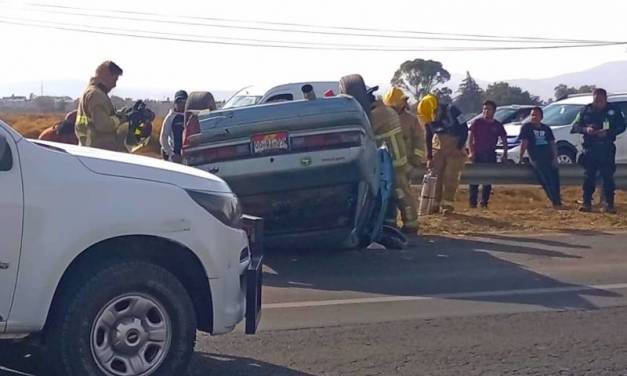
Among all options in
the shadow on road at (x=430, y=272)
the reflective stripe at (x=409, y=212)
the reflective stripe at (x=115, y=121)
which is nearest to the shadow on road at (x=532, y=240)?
the shadow on road at (x=430, y=272)

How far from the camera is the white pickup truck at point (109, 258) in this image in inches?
234

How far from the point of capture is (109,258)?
6.19 metres

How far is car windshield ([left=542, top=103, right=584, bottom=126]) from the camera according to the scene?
22656mm

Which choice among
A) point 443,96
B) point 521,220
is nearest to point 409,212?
point 521,220

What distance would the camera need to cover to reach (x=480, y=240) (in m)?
13.1

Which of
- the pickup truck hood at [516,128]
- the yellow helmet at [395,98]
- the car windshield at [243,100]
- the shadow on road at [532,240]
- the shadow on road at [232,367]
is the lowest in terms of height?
the shadow on road at [532,240]

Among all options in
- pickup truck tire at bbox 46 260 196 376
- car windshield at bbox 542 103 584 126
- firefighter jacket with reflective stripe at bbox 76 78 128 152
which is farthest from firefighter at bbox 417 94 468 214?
pickup truck tire at bbox 46 260 196 376

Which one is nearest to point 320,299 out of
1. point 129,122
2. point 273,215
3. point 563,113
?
point 273,215

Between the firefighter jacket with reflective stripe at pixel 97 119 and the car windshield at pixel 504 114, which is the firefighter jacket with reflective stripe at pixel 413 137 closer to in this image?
the firefighter jacket with reflective stripe at pixel 97 119

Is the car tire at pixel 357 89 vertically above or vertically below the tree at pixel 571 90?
above

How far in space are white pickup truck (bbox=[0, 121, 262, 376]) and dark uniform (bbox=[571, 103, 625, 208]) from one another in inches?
405

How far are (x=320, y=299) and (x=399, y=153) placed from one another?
4189 millimetres

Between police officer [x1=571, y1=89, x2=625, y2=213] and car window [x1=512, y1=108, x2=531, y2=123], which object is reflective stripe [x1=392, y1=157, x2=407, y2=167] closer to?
police officer [x1=571, y1=89, x2=625, y2=213]

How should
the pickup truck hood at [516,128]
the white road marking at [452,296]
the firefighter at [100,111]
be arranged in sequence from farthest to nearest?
the pickup truck hood at [516,128], the firefighter at [100,111], the white road marking at [452,296]
